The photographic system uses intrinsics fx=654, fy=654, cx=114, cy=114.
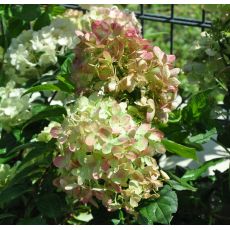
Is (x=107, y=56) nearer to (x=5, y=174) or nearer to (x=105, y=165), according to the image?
(x=105, y=165)

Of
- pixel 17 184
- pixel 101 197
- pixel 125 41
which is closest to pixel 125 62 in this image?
pixel 125 41

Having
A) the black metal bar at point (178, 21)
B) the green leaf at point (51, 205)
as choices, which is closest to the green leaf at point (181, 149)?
the green leaf at point (51, 205)

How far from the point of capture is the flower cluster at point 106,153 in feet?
4.66

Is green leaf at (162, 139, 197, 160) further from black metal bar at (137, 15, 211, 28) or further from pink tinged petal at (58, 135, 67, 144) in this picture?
black metal bar at (137, 15, 211, 28)

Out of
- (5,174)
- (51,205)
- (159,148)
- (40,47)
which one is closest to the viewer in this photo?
(159,148)

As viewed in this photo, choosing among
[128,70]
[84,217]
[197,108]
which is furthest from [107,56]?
[84,217]

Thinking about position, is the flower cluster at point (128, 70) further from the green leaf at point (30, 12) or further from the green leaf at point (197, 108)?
the green leaf at point (30, 12)

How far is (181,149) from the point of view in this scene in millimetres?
1614

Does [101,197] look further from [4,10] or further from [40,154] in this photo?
[4,10]

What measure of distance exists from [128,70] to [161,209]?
0.35 metres

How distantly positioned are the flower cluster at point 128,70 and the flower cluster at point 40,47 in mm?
505

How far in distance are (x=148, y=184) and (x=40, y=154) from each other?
36 cm

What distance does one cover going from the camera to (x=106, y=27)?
1.61 metres

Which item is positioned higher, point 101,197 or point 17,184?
point 101,197
